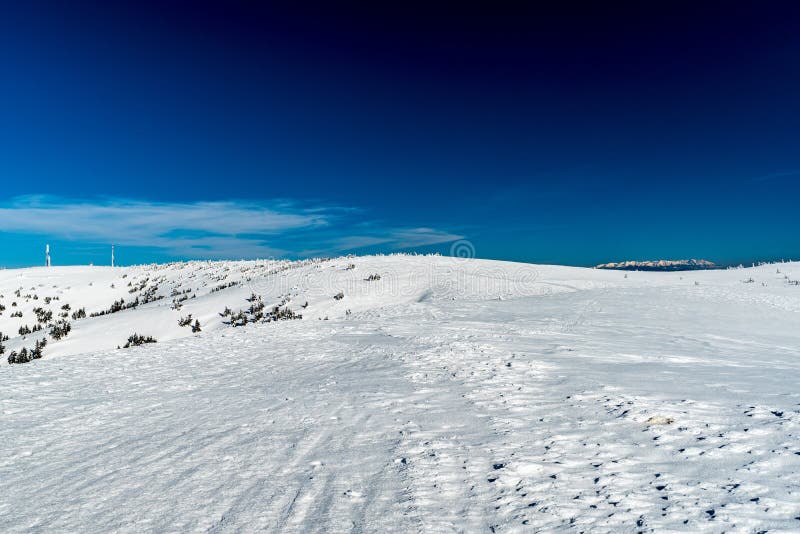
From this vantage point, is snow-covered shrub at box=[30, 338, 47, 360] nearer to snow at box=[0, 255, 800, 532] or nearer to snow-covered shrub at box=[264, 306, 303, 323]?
snow at box=[0, 255, 800, 532]

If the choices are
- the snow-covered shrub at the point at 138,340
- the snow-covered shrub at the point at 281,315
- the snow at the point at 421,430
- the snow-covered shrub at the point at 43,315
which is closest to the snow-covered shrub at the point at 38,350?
the snow-covered shrub at the point at 138,340

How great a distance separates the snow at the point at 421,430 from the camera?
320 cm

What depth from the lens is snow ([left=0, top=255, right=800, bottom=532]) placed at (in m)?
3.20

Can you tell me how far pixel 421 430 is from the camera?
483 centimetres

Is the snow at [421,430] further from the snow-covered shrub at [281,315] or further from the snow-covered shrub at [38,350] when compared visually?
the snow-covered shrub at [281,315]

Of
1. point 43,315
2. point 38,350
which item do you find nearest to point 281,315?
point 38,350

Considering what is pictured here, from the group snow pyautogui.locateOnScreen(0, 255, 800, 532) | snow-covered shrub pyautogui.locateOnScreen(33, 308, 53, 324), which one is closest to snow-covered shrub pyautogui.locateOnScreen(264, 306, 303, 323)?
snow pyautogui.locateOnScreen(0, 255, 800, 532)

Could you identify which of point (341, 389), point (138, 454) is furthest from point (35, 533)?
point (341, 389)

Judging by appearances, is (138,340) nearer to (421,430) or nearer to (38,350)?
(38,350)

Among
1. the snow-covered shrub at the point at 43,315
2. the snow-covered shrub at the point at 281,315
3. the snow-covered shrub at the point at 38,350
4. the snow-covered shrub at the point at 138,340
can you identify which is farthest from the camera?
the snow-covered shrub at the point at 43,315

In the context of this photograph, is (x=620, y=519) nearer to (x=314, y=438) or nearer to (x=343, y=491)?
(x=343, y=491)

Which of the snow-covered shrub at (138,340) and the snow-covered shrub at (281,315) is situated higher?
the snow-covered shrub at (281,315)

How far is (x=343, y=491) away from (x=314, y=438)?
126 cm

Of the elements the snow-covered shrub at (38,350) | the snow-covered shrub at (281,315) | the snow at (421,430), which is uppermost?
the snow-covered shrub at (281,315)
